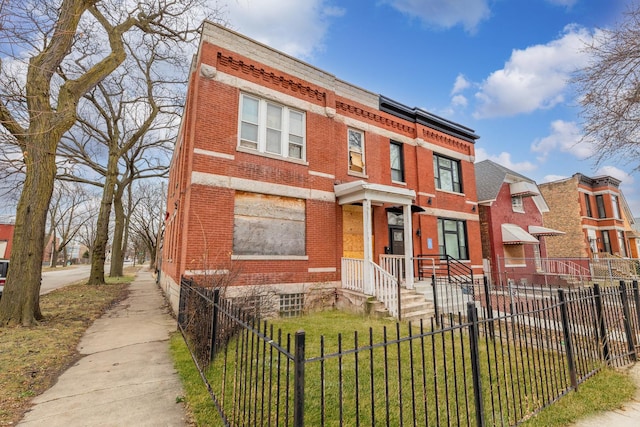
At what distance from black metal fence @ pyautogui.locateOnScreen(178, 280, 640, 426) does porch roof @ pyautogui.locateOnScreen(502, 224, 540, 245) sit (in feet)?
43.3

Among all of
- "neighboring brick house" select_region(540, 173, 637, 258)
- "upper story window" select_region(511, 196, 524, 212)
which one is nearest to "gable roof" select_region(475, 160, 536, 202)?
"upper story window" select_region(511, 196, 524, 212)

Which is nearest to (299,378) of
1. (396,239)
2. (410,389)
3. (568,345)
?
(410,389)

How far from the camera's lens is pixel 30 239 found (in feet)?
26.2

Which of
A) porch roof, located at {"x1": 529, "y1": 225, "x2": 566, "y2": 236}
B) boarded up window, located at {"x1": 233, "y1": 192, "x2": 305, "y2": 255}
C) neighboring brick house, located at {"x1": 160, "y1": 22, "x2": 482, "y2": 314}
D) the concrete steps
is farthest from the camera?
porch roof, located at {"x1": 529, "y1": 225, "x2": 566, "y2": 236}

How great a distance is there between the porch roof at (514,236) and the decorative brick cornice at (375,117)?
31.3ft

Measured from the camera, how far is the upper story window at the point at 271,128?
415 inches

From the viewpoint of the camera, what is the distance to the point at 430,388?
14.3 ft

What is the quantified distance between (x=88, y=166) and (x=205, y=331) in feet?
77.4

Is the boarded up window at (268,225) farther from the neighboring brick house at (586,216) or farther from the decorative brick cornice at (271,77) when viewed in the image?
the neighboring brick house at (586,216)

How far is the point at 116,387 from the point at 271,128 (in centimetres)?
866

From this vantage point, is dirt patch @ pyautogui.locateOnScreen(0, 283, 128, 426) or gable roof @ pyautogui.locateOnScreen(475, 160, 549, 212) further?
gable roof @ pyautogui.locateOnScreen(475, 160, 549, 212)

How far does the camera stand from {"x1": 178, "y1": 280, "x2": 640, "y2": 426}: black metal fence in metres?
3.18

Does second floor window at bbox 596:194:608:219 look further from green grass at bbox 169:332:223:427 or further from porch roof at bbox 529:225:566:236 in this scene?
green grass at bbox 169:332:223:427

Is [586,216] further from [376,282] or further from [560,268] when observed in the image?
[376,282]
